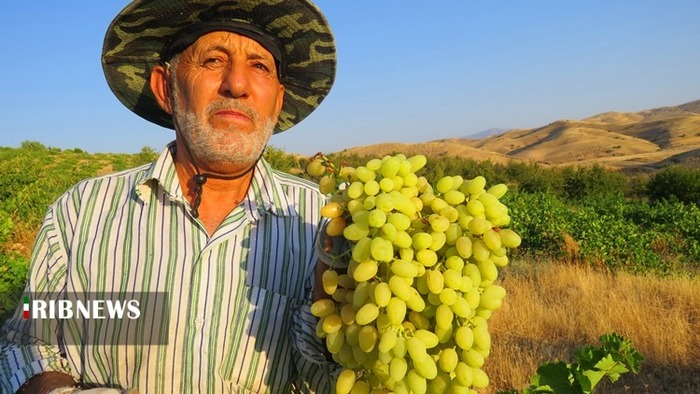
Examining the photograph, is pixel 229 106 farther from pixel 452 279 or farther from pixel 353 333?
pixel 452 279

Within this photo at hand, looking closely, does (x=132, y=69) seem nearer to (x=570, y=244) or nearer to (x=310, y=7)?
(x=310, y=7)

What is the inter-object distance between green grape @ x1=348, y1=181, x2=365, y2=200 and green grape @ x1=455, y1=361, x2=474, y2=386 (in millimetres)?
581

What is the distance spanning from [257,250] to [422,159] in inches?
40.2

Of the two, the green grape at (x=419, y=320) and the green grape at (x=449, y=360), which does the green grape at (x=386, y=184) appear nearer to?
the green grape at (x=419, y=320)

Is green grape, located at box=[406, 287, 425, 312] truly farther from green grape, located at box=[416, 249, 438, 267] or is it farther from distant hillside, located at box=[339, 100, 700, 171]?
distant hillside, located at box=[339, 100, 700, 171]

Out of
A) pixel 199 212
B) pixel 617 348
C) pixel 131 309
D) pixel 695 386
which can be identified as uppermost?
pixel 199 212

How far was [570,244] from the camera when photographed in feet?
42.0

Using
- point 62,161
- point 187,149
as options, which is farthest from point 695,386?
point 62,161

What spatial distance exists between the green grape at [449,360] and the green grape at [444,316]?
106 mm

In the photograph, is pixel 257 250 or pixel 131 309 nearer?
pixel 131 309

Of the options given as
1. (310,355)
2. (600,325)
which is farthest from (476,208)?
(600,325)

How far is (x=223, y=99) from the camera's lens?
7.79ft

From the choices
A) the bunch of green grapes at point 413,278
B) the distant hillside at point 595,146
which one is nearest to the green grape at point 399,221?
the bunch of green grapes at point 413,278

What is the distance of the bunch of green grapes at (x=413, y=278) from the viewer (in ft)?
4.65
